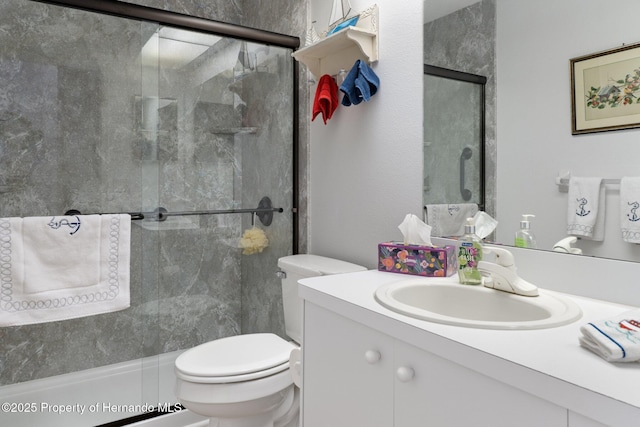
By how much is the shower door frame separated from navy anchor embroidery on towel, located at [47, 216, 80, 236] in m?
0.84

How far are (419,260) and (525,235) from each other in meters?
0.32

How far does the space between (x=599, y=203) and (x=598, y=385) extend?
1.98ft

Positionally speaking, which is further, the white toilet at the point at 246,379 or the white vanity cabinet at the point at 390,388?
the white toilet at the point at 246,379

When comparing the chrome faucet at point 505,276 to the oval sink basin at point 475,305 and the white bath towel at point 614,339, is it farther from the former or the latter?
the white bath towel at point 614,339

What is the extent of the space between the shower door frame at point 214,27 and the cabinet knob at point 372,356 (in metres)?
1.30

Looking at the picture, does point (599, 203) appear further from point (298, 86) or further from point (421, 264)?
point (298, 86)

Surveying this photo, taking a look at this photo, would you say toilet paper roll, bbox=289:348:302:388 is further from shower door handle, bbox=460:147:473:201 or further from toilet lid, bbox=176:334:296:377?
shower door handle, bbox=460:147:473:201

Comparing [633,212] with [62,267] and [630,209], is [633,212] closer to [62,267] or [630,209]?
[630,209]

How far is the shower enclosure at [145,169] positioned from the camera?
1959 mm

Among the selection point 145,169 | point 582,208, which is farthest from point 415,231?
point 145,169

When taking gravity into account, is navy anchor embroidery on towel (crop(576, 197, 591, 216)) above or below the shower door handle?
below

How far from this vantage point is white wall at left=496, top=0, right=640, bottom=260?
102 cm

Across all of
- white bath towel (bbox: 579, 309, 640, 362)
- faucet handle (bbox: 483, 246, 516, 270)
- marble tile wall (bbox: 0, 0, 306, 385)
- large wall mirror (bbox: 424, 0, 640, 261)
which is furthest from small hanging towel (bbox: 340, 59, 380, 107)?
white bath towel (bbox: 579, 309, 640, 362)

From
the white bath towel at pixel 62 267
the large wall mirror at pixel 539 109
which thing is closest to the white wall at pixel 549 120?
the large wall mirror at pixel 539 109
